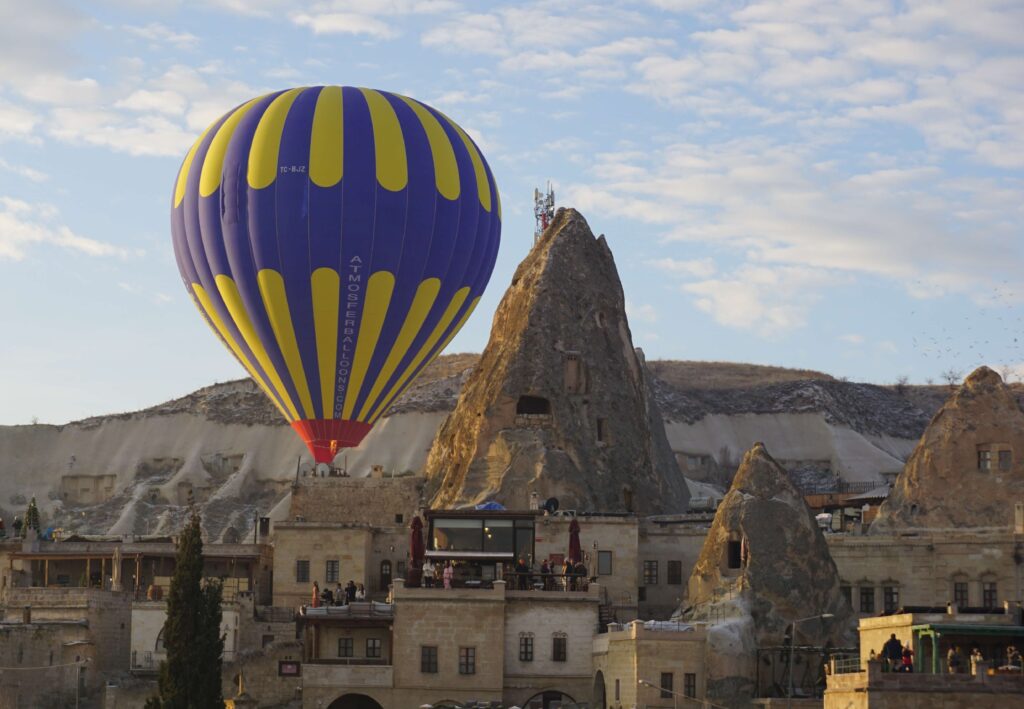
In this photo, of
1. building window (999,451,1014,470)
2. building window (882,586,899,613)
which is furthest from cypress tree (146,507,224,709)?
building window (999,451,1014,470)

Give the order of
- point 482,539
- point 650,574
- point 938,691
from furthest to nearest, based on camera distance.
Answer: point 650,574 < point 482,539 < point 938,691

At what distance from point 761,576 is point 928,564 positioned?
8.03 metres

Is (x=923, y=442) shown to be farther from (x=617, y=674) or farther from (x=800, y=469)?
(x=800, y=469)

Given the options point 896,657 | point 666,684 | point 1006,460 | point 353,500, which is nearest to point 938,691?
point 896,657

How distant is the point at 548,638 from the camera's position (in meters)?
76.9

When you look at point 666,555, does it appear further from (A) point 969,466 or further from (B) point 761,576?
(A) point 969,466

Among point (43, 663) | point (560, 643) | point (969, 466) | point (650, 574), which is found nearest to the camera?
point (560, 643)

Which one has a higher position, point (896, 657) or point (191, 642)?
point (191, 642)

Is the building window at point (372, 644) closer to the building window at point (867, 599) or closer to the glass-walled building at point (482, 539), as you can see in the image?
the glass-walled building at point (482, 539)

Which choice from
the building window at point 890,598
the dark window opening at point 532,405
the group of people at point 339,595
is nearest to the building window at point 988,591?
the building window at point 890,598

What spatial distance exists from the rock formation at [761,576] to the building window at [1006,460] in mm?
9568

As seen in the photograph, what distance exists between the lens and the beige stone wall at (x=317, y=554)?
88.4 metres

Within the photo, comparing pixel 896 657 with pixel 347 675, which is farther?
pixel 347 675

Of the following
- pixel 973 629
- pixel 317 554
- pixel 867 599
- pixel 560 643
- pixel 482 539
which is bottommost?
pixel 560 643
